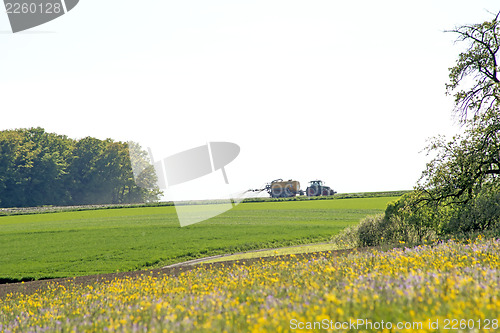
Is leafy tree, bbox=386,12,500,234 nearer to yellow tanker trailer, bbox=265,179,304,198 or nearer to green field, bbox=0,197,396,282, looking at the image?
green field, bbox=0,197,396,282

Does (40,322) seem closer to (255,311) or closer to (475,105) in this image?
(255,311)

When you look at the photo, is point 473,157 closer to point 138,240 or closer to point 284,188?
point 138,240

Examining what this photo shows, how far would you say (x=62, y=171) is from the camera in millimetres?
87000

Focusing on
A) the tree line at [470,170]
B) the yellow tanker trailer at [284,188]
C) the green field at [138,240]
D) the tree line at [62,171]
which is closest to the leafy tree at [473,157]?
the tree line at [470,170]

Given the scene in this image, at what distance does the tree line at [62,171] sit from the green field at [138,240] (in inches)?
1884

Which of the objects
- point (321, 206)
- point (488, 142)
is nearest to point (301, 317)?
point (488, 142)

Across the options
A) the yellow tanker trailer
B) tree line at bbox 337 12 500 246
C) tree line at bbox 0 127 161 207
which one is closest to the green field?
tree line at bbox 337 12 500 246

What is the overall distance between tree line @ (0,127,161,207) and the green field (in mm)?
47842

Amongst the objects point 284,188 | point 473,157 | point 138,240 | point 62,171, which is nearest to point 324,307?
point 473,157

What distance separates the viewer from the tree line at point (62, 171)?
82.0 m

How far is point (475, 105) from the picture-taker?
60.6ft

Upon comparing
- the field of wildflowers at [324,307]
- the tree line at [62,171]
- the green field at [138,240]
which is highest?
the tree line at [62,171]

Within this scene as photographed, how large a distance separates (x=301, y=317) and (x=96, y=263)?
19.1 m

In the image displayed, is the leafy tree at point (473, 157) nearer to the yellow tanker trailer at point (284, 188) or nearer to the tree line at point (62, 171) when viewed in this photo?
the yellow tanker trailer at point (284, 188)
